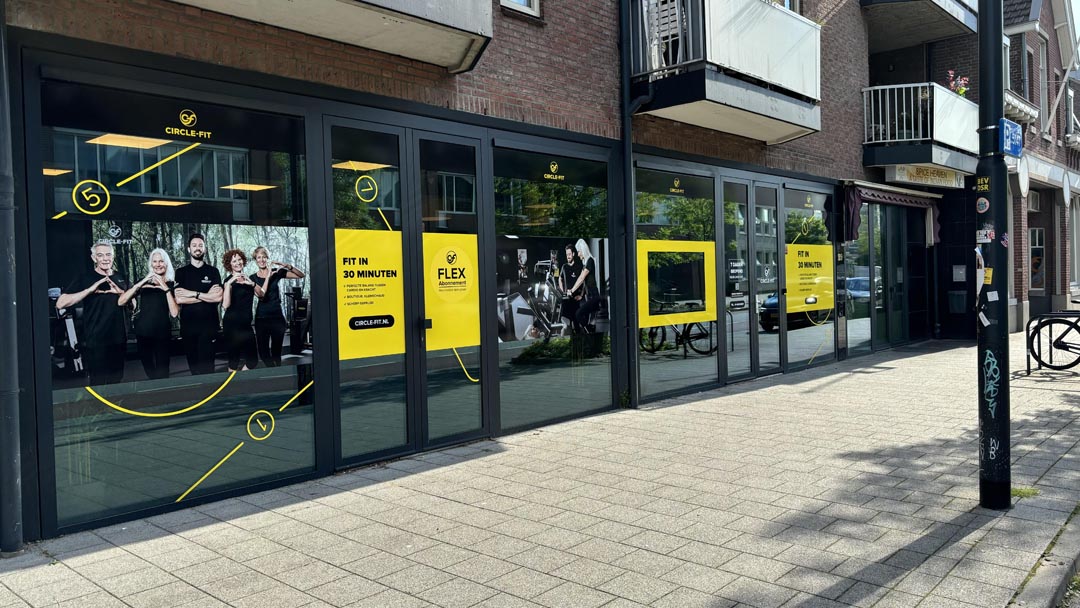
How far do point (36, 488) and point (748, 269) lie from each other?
30.6 feet

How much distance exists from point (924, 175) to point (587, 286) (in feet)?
Answer: 32.0

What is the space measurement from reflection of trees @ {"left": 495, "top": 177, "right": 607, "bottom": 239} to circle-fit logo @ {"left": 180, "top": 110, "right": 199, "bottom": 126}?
3026 millimetres

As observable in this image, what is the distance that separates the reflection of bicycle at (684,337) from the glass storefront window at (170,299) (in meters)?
4.69

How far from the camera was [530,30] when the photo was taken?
8.29m

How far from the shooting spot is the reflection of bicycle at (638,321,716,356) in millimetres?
9906

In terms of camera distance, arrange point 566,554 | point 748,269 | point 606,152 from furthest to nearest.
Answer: point 748,269 → point 606,152 → point 566,554

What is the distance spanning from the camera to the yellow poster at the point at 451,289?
734 cm

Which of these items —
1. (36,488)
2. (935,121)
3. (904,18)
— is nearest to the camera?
(36,488)

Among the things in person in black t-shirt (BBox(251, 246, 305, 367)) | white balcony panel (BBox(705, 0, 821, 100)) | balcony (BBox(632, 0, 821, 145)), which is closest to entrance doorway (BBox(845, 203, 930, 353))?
white balcony panel (BBox(705, 0, 821, 100))

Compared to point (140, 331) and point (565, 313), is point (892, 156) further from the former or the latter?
point (140, 331)

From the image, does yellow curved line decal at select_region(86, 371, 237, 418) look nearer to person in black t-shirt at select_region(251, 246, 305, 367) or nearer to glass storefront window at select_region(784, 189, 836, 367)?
person in black t-shirt at select_region(251, 246, 305, 367)

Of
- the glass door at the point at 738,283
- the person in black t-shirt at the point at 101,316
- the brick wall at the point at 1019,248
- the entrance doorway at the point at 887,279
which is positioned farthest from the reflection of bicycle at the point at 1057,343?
the person in black t-shirt at the point at 101,316

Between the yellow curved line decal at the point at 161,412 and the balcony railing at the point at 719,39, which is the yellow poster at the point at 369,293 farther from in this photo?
the balcony railing at the point at 719,39

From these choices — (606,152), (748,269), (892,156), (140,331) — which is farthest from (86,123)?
(892,156)
